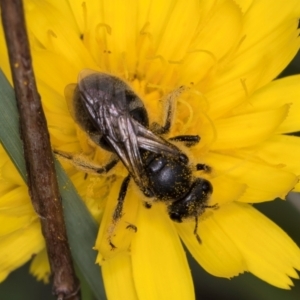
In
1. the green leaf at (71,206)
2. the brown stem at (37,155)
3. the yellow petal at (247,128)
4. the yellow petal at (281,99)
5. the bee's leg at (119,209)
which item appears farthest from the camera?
the yellow petal at (281,99)

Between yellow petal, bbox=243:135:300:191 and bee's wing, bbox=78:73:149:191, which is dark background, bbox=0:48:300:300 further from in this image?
bee's wing, bbox=78:73:149:191

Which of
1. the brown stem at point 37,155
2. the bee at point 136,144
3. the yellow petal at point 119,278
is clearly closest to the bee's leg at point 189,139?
the bee at point 136,144

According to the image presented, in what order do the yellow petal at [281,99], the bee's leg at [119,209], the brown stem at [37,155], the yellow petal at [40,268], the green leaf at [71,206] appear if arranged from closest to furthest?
the brown stem at [37,155]
the green leaf at [71,206]
the bee's leg at [119,209]
the yellow petal at [281,99]
the yellow petal at [40,268]

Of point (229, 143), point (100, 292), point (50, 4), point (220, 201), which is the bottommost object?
point (100, 292)

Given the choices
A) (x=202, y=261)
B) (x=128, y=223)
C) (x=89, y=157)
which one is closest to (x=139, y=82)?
(x=89, y=157)

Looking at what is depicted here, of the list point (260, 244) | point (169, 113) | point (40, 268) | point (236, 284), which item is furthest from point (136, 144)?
point (236, 284)

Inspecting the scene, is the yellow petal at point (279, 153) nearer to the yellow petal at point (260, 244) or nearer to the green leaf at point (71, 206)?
the yellow petal at point (260, 244)

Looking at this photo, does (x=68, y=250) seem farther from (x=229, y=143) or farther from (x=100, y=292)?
(x=229, y=143)

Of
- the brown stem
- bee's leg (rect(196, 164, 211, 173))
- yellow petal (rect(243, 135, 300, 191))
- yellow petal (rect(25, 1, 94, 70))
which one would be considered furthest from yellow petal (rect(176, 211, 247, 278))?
yellow petal (rect(25, 1, 94, 70))
